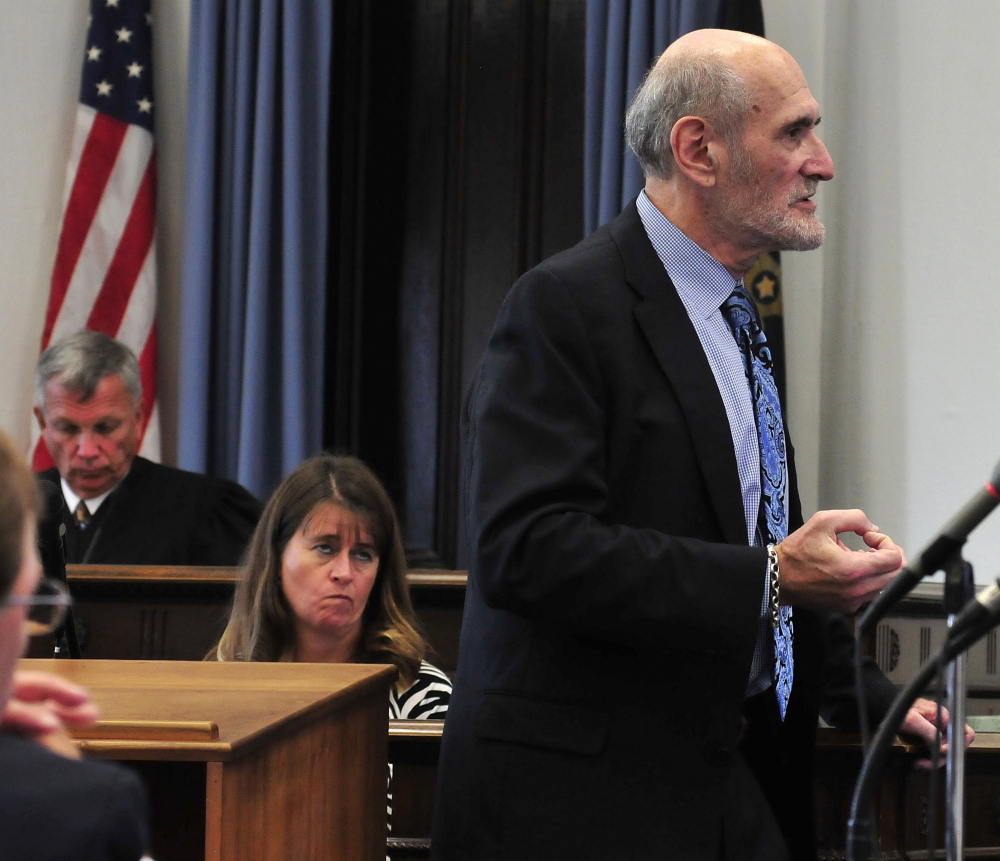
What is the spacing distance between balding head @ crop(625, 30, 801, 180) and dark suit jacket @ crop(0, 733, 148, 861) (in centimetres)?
128

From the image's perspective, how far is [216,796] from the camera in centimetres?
134

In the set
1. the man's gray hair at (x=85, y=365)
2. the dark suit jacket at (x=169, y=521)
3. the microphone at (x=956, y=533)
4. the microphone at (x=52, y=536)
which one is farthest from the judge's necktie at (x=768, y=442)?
the man's gray hair at (x=85, y=365)

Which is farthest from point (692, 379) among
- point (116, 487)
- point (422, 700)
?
point (116, 487)

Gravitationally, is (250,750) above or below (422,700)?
above

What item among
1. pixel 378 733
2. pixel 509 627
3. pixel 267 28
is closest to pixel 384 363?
pixel 267 28

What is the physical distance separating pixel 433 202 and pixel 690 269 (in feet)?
10.1

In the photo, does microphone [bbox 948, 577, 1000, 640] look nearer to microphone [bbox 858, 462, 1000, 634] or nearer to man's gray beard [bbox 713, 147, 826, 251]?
microphone [bbox 858, 462, 1000, 634]

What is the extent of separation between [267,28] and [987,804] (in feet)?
11.7

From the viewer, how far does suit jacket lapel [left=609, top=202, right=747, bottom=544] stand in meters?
1.60

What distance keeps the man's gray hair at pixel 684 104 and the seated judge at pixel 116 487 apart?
8.35 feet

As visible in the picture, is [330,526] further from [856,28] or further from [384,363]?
[856,28]

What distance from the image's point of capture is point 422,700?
2639 mm

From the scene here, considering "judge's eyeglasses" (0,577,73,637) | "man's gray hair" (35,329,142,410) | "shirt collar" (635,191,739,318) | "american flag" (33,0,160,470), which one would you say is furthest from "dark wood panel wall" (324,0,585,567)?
"judge's eyeglasses" (0,577,73,637)

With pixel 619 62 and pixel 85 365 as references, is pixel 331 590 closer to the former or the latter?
pixel 85 365
